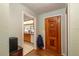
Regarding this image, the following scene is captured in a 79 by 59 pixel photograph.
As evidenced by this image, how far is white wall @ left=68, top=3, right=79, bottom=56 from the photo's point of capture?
4.06ft

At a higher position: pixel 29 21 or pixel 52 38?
pixel 29 21

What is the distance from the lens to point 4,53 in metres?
1.20

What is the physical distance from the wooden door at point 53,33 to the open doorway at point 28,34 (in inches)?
7.7

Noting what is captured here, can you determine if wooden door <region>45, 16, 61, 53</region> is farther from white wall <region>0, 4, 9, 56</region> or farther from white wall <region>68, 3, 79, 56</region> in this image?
white wall <region>0, 4, 9, 56</region>

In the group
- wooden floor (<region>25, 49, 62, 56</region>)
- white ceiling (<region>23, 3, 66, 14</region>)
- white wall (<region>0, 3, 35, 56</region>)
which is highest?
white ceiling (<region>23, 3, 66, 14</region>)

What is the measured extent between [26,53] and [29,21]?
414mm

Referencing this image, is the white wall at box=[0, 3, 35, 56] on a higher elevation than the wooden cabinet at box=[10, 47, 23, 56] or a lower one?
higher

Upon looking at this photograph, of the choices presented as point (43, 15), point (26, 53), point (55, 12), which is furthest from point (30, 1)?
point (26, 53)

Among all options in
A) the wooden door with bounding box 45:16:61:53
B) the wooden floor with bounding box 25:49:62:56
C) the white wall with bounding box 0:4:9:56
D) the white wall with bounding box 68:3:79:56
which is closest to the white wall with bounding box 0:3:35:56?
the white wall with bounding box 0:4:9:56

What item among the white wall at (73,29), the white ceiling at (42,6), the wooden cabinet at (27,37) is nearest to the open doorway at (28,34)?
the wooden cabinet at (27,37)

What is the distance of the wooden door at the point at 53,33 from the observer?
1.25 m

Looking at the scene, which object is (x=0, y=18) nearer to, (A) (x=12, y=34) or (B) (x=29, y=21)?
(A) (x=12, y=34)

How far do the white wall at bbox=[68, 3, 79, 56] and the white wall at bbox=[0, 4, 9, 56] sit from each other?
0.78 metres

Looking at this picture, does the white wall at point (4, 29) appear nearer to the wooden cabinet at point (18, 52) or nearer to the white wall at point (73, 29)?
the wooden cabinet at point (18, 52)
